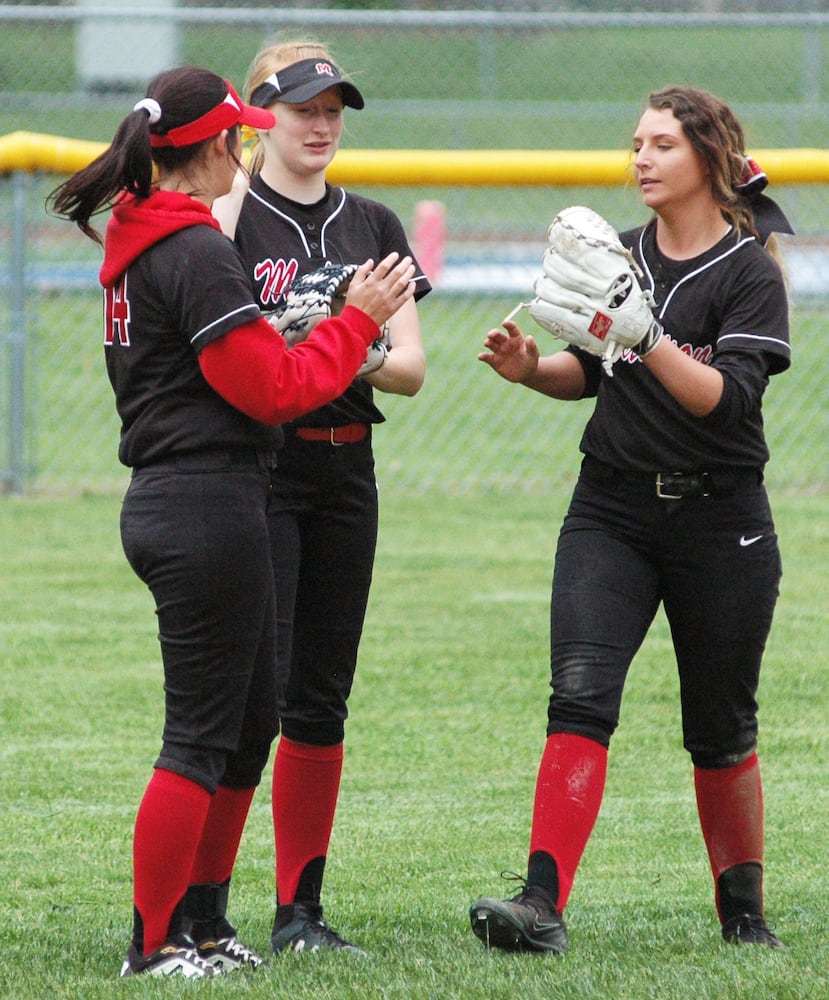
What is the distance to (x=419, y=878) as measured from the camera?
4.10 m

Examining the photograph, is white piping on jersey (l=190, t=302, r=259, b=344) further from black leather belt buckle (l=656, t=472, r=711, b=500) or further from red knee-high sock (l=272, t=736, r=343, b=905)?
red knee-high sock (l=272, t=736, r=343, b=905)

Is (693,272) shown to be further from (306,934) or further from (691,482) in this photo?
(306,934)

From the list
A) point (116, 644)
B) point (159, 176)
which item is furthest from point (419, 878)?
point (116, 644)

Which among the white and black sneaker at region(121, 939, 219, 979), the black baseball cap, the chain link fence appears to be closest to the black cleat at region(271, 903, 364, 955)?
the white and black sneaker at region(121, 939, 219, 979)

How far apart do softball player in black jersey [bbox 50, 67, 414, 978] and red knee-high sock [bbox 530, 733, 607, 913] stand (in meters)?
0.65

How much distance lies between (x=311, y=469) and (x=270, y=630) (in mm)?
422

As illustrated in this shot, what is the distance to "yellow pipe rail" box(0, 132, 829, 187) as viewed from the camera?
316 inches

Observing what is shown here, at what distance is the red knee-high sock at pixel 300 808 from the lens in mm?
3598

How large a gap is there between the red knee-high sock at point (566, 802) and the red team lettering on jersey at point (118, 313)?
119 centimetres

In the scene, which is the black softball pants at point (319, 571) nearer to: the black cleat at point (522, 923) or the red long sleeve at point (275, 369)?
the red long sleeve at point (275, 369)

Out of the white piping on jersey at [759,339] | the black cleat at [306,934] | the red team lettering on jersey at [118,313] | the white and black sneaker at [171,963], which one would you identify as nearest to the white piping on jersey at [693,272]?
the white piping on jersey at [759,339]

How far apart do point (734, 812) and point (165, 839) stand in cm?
123

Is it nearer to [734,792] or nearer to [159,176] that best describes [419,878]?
[734,792]

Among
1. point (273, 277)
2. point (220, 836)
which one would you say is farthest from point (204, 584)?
point (273, 277)
